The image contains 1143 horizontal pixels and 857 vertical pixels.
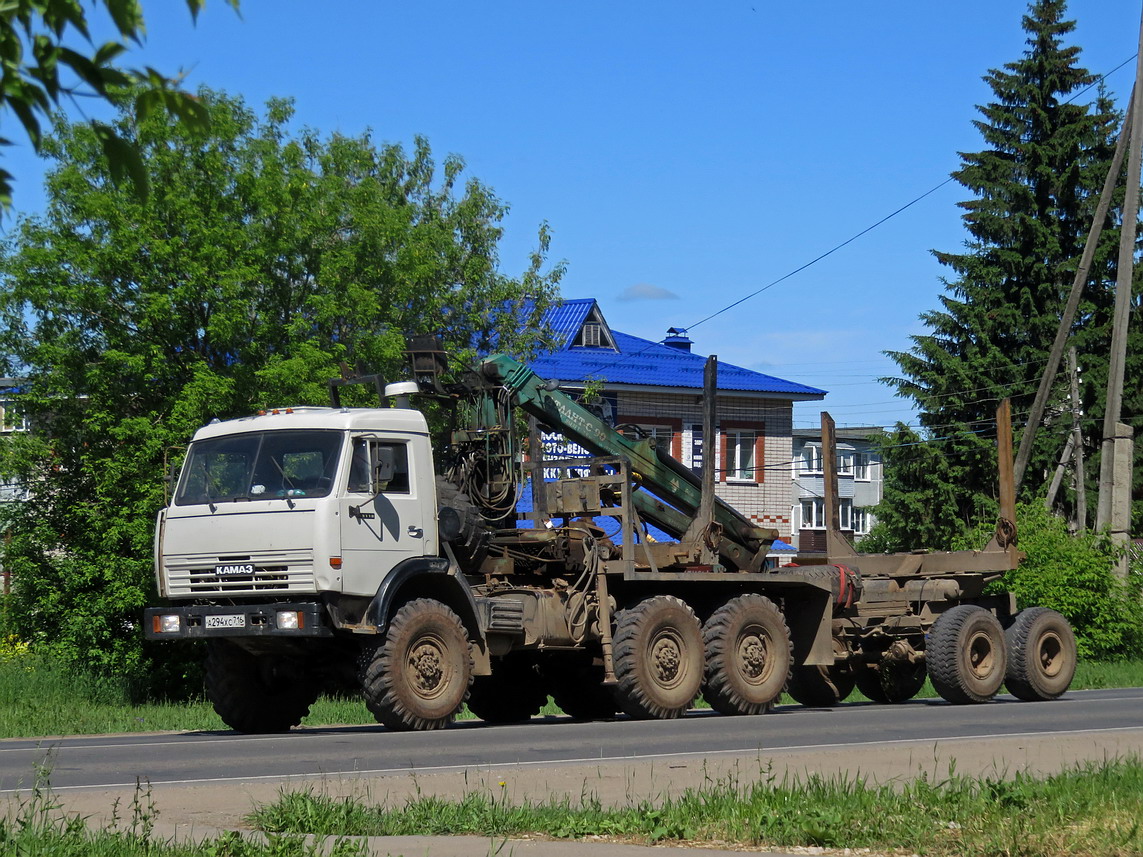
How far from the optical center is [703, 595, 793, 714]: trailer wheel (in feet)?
58.9

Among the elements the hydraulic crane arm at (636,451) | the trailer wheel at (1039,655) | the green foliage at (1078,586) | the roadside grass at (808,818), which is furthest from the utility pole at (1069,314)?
the roadside grass at (808,818)

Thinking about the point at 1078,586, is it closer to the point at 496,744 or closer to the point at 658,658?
the point at 658,658

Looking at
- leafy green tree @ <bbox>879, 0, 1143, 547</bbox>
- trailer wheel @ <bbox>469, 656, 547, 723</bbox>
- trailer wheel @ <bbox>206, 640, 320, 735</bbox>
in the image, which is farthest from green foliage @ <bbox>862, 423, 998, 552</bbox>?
trailer wheel @ <bbox>206, 640, 320, 735</bbox>

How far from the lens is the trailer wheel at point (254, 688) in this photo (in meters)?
16.2

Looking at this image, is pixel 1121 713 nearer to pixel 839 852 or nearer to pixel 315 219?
pixel 839 852

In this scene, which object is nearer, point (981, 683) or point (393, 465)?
point (393, 465)

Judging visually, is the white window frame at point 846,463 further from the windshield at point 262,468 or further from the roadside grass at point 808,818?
the roadside grass at point 808,818

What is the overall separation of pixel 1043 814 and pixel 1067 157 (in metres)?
38.0

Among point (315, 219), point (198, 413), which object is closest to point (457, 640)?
point (198, 413)

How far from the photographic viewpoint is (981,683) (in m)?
20.1

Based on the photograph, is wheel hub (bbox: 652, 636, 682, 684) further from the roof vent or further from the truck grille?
the roof vent

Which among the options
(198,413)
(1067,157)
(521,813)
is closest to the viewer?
(521,813)

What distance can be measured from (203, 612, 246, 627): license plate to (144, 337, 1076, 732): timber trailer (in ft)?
0.06

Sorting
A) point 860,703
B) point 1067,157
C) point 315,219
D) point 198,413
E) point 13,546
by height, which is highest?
point 1067,157
